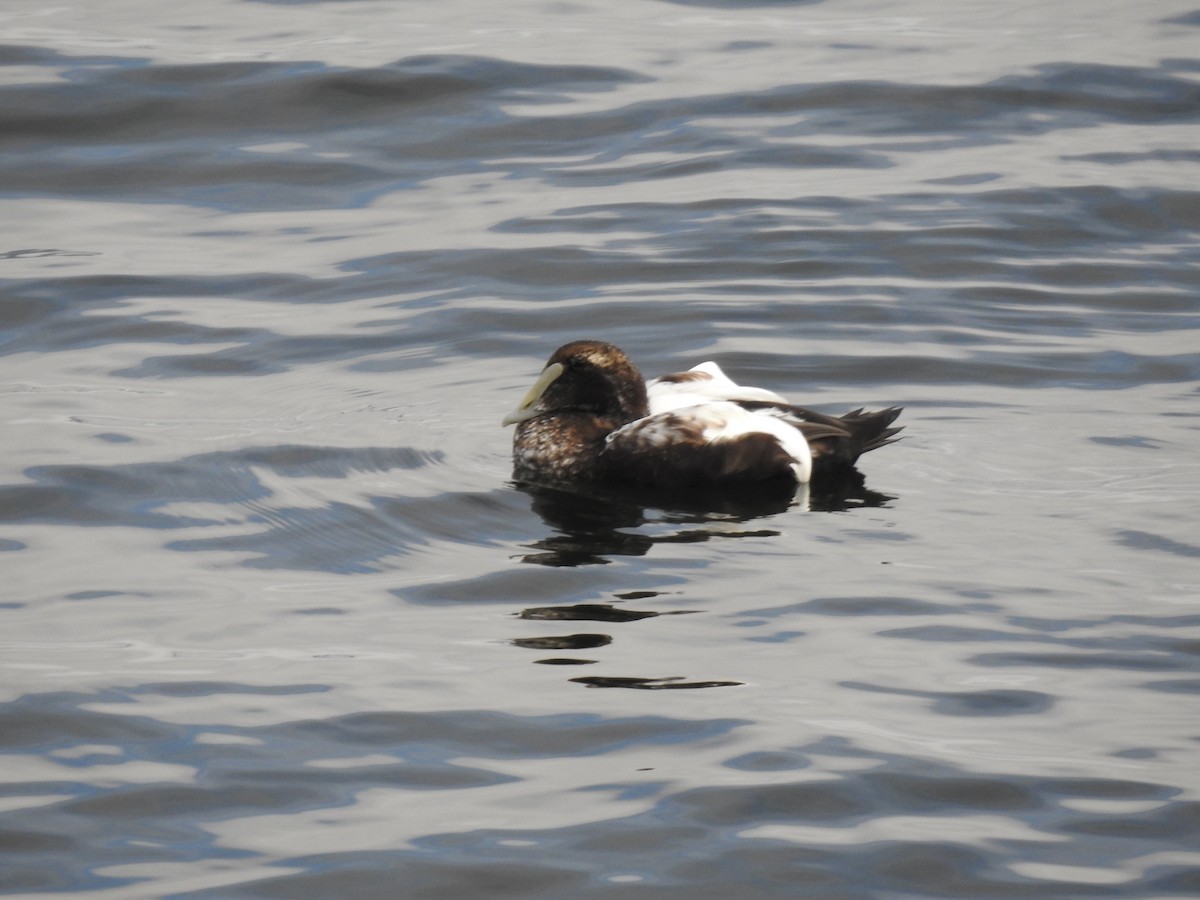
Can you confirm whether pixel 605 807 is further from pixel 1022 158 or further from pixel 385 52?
pixel 385 52

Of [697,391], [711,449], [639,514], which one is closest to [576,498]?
[639,514]

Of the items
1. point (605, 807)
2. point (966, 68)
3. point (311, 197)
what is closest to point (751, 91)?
point (966, 68)

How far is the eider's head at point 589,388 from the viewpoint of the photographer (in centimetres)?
843

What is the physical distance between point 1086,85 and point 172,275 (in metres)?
8.58

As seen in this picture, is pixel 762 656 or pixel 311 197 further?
pixel 311 197

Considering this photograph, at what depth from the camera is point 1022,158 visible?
47.3 ft

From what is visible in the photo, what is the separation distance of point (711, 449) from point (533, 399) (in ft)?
3.14

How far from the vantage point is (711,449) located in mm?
7914

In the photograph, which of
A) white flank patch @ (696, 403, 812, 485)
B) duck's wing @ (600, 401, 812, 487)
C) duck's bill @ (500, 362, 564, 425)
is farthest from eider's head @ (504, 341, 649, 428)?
white flank patch @ (696, 403, 812, 485)

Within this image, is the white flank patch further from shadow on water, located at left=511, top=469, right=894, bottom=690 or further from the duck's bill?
the duck's bill

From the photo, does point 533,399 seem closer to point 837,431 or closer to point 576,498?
point 576,498

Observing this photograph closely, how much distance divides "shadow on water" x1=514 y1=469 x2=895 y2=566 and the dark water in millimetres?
35

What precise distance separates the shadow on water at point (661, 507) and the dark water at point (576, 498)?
35 mm

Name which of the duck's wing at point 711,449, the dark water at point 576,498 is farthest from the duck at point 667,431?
the dark water at point 576,498
